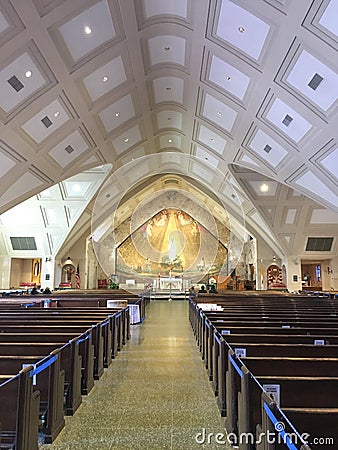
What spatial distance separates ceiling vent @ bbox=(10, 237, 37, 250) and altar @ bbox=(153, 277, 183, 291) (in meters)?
7.73

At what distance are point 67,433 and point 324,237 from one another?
20063 millimetres

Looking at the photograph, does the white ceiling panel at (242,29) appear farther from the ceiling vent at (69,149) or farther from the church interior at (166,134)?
the ceiling vent at (69,149)

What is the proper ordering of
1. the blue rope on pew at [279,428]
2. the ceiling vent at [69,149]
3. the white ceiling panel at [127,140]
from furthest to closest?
the white ceiling panel at [127,140] → the ceiling vent at [69,149] → the blue rope on pew at [279,428]

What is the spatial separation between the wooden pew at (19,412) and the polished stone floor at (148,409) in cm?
44

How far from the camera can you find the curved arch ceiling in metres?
8.09

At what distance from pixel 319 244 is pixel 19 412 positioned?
20980 mm

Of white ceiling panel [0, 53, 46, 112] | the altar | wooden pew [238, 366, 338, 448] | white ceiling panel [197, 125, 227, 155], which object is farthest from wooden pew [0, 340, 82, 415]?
the altar

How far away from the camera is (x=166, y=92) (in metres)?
13.5

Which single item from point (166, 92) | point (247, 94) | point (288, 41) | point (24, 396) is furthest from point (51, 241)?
point (24, 396)

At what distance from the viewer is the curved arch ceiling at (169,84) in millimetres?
8094

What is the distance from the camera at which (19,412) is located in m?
2.46

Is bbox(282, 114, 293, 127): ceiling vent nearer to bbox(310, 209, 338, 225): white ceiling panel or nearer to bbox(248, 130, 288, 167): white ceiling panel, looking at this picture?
bbox(248, 130, 288, 167): white ceiling panel

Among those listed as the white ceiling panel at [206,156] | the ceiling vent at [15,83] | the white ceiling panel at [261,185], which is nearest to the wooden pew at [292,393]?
the ceiling vent at [15,83]

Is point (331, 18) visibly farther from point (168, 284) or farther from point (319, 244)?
point (168, 284)
